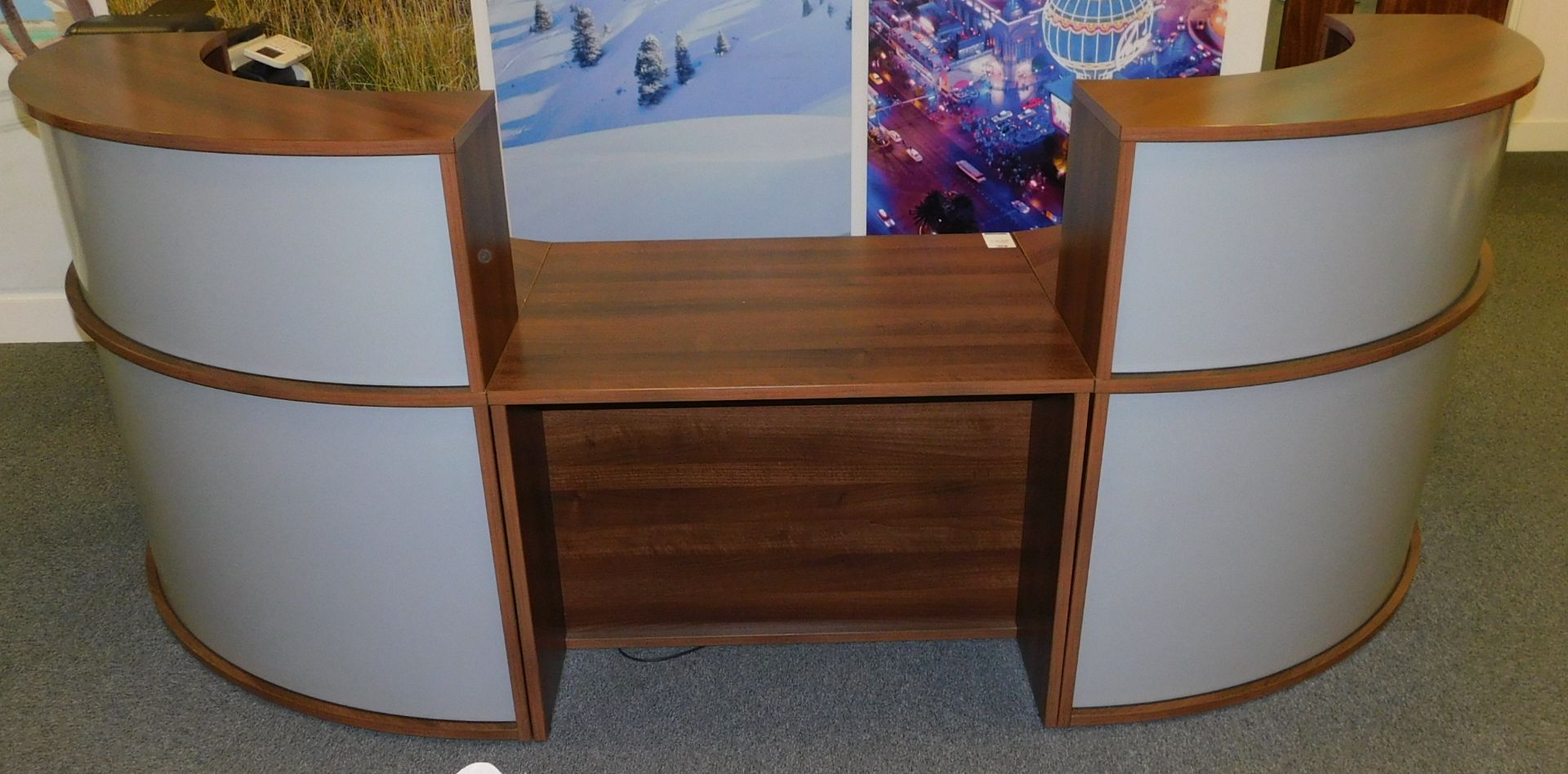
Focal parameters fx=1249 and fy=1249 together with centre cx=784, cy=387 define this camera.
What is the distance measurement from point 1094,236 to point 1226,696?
942 millimetres

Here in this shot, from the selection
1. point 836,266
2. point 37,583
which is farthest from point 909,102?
point 37,583

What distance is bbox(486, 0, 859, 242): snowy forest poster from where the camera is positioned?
3645 mm

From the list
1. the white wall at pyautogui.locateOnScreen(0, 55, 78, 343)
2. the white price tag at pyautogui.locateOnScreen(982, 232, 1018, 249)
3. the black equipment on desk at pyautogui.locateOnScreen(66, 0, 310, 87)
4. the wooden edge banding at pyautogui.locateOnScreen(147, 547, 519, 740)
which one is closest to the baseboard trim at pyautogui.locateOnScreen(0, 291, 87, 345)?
the white wall at pyautogui.locateOnScreen(0, 55, 78, 343)

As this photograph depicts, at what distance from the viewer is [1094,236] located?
1.95m

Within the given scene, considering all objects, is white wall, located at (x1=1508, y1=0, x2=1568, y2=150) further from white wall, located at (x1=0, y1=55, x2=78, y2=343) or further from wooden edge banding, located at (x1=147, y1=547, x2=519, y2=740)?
white wall, located at (x1=0, y1=55, x2=78, y2=343)

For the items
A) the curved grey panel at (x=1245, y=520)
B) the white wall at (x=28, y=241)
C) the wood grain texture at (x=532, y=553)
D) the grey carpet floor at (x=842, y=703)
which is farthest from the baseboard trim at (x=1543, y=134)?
the white wall at (x=28, y=241)

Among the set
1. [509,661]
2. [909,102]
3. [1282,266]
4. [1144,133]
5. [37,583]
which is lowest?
[37,583]

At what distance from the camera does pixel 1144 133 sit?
176cm

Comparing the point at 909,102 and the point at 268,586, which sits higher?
the point at 909,102

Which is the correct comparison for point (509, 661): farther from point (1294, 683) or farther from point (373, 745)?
point (1294, 683)

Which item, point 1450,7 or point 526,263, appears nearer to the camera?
point 526,263

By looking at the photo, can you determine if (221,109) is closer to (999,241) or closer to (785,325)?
(785,325)

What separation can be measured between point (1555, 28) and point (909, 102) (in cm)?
288

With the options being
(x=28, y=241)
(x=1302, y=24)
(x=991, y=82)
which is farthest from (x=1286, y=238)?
(x=28, y=241)
